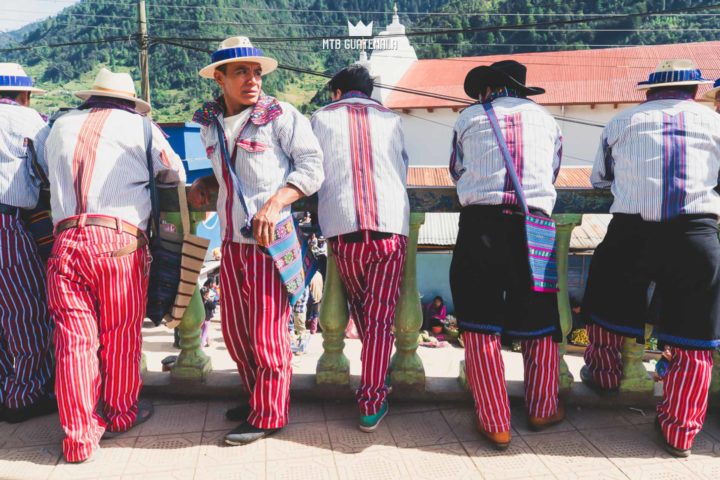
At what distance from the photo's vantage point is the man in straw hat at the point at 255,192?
2.22 metres

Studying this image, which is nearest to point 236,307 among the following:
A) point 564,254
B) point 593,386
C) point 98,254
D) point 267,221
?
point 267,221

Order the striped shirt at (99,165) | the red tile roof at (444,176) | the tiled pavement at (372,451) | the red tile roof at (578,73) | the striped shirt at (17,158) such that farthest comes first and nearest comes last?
1. the red tile roof at (578,73)
2. the red tile roof at (444,176)
3. the striped shirt at (17,158)
4. the striped shirt at (99,165)
5. the tiled pavement at (372,451)

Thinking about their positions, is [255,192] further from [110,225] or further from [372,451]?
[372,451]

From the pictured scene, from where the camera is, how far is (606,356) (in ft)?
8.48

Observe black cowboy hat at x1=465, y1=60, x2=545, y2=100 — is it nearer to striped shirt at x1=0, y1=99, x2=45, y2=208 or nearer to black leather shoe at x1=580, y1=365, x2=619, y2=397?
black leather shoe at x1=580, y1=365, x2=619, y2=397

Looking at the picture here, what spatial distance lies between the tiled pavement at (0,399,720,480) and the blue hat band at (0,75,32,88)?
158 cm

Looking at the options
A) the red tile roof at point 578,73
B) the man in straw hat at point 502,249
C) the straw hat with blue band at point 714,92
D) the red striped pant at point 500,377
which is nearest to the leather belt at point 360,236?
the man in straw hat at point 502,249

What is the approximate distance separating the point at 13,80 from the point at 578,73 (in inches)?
1216

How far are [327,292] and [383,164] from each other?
0.68m

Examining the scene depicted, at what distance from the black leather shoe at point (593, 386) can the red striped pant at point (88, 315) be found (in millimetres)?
2137

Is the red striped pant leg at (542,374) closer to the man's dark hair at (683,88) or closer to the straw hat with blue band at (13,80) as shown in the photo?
the man's dark hair at (683,88)

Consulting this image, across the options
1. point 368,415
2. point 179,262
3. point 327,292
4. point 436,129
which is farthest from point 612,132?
point 436,129

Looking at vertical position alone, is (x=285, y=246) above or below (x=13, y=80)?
below

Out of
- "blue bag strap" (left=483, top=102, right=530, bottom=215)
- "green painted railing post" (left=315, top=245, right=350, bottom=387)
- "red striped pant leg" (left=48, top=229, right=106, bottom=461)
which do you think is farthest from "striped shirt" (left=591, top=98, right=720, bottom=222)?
"red striped pant leg" (left=48, top=229, right=106, bottom=461)
